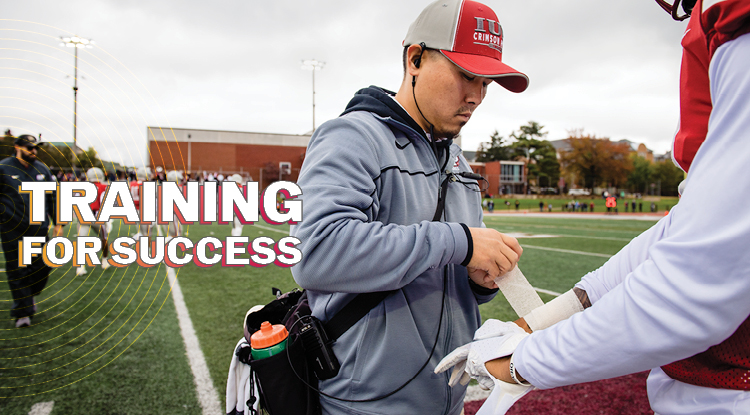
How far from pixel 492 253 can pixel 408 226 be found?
25cm

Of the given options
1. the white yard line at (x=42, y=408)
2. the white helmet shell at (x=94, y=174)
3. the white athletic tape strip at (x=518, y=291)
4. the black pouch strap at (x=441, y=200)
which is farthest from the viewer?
the white helmet shell at (x=94, y=174)

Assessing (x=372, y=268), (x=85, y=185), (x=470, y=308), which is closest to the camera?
(x=372, y=268)

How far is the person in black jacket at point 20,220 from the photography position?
4680 mm

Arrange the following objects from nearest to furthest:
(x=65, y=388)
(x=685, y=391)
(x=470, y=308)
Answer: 1. (x=685, y=391)
2. (x=470, y=308)
3. (x=65, y=388)

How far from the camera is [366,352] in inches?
47.1

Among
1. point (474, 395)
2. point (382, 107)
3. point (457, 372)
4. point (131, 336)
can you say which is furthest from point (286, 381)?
point (131, 336)

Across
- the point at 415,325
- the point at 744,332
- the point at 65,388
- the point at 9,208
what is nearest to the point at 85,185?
the point at 65,388

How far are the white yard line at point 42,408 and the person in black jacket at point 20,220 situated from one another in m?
2.23

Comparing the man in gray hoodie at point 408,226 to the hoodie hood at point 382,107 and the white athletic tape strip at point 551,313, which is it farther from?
the white athletic tape strip at point 551,313

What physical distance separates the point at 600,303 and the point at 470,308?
2.38 ft

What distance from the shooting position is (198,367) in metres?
3.50

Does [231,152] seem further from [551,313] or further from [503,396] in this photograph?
[503,396]

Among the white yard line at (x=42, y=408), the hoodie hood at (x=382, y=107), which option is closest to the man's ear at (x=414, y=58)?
the hoodie hood at (x=382, y=107)

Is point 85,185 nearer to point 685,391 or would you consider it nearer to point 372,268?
point 372,268
